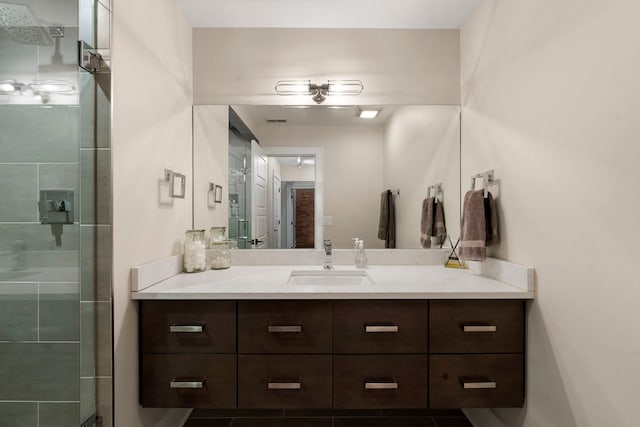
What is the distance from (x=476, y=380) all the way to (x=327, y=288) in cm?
76

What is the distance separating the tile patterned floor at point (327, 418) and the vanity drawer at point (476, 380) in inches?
23.7

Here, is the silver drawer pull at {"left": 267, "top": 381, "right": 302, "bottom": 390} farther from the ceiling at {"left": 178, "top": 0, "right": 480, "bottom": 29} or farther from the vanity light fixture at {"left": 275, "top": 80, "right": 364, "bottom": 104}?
the ceiling at {"left": 178, "top": 0, "right": 480, "bottom": 29}

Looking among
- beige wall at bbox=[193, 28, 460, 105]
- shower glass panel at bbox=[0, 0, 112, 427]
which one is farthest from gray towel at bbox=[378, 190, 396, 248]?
shower glass panel at bbox=[0, 0, 112, 427]

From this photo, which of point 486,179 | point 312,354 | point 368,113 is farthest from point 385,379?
point 368,113

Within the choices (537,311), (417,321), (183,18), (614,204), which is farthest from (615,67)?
(183,18)

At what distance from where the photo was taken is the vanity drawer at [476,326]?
136cm

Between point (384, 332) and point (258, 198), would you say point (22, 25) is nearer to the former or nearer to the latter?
point (258, 198)

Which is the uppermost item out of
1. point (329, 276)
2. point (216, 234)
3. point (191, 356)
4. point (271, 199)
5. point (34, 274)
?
point (271, 199)

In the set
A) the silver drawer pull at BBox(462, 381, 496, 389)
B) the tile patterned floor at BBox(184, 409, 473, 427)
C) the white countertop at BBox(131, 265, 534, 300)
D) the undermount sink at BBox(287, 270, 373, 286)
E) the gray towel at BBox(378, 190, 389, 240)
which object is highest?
the gray towel at BBox(378, 190, 389, 240)

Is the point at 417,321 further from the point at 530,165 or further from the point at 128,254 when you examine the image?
the point at 128,254

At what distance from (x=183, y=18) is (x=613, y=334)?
2495 mm

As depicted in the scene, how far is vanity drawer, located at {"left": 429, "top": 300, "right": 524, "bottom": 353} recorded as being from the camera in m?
1.36

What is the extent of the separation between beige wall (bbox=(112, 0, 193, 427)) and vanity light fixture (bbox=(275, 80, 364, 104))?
625 millimetres

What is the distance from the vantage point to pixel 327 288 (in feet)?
4.59
